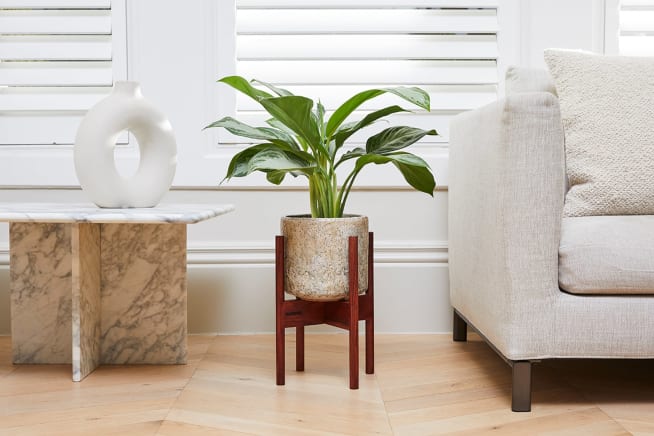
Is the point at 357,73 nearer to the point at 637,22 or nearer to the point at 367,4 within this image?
the point at 367,4

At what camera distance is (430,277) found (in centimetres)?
216

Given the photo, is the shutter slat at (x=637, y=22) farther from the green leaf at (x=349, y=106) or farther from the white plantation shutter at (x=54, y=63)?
the white plantation shutter at (x=54, y=63)

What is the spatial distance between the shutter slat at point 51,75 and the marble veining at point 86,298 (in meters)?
0.65

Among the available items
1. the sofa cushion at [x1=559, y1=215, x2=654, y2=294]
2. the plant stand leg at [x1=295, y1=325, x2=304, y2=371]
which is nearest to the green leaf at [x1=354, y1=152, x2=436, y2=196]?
the sofa cushion at [x1=559, y1=215, x2=654, y2=294]

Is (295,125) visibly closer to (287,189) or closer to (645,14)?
(287,189)

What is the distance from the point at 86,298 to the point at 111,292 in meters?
0.12

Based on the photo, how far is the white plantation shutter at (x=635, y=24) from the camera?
2178 mm

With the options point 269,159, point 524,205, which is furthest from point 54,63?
point 524,205

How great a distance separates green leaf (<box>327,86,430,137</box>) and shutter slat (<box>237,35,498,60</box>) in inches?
26.0

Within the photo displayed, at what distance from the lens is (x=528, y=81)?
1772mm

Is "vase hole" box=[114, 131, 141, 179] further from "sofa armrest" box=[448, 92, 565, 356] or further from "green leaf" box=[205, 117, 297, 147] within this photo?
"sofa armrest" box=[448, 92, 565, 356]

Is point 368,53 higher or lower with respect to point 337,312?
higher

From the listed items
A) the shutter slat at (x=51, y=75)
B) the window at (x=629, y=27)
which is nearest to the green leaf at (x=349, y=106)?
the shutter slat at (x=51, y=75)

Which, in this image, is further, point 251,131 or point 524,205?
point 251,131
